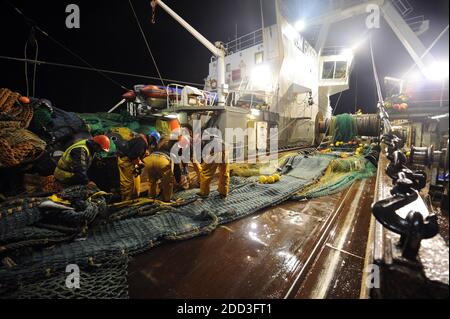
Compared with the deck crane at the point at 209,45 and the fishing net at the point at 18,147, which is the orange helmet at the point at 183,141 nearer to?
the fishing net at the point at 18,147

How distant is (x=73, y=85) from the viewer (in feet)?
86.6

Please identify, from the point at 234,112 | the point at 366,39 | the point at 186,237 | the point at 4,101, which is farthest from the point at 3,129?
the point at 366,39

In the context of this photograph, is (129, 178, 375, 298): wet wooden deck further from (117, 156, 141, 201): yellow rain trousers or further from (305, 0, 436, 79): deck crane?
(305, 0, 436, 79): deck crane

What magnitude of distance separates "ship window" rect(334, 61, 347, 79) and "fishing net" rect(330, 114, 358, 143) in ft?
43.5

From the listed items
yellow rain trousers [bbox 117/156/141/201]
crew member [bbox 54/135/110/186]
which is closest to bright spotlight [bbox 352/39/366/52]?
yellow rain trousers [bbox 117/156/141/201]

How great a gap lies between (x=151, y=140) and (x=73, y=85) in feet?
95.1

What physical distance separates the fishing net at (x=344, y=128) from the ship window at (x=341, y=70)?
13261mm

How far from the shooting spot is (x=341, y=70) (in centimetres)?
1914

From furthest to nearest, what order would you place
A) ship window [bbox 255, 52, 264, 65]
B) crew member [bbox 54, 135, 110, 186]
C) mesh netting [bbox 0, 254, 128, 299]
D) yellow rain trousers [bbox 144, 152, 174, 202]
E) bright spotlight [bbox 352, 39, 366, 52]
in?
bright spotlight [bbox 352, 39, 366, 52]
ship window [bbox 255, 52, 264, 65]
yellow rain trousers [bbox 144, 152, 174, 202]
crew member [bbox 54, 135, 110, 186]
mesh netting [bbox 0, 254, 128, 299]

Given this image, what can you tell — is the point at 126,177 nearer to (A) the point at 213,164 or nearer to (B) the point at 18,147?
(A) the point at 213,164

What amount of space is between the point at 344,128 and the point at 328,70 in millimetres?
14075

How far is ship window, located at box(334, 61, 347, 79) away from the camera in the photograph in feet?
62.0

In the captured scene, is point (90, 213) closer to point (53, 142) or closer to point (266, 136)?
point (53, 142)
